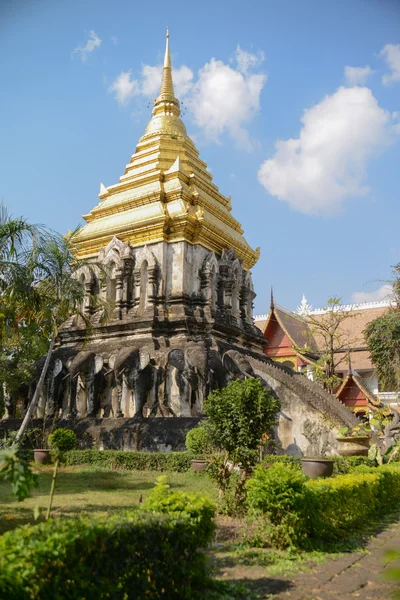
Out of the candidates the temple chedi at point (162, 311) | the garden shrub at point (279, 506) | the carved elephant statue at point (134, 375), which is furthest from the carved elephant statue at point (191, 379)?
the garden shrub at point (279, 506)

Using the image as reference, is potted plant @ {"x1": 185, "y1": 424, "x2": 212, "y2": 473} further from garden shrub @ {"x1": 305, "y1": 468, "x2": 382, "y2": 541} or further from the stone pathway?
the stone pathway

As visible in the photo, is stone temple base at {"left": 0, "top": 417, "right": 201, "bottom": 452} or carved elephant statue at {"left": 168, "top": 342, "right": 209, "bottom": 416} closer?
stone temple base at {"left": 0, "top": 417, "right": 201, "bottom": 452}

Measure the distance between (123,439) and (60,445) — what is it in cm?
171

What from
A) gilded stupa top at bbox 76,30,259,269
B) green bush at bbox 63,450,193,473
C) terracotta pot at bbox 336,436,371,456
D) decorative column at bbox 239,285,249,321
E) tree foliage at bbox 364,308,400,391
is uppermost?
gilded stupa top at bbox 76,30,259,269

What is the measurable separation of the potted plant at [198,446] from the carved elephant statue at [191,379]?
2212 millimetres

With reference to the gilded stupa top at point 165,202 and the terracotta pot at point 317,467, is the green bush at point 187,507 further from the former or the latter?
the gilded stupa top at point 165,202

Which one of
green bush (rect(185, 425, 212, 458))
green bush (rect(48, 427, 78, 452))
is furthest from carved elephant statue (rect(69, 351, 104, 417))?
green bush (rect(185, 425, 212, 458))

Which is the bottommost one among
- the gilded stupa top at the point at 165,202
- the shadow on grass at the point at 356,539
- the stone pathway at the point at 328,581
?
the shadow on grass at the point at 356,539

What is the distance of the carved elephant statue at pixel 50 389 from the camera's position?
1817 centimetres

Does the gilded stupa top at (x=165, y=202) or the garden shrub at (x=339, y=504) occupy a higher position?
the gilded stupa top at (x=165, y=202)

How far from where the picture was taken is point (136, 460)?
13.0m

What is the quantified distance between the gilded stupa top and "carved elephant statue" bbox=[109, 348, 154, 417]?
15.3 feet

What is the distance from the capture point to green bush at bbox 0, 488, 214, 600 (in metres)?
3.22

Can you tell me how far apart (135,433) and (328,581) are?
1012 centimetres
